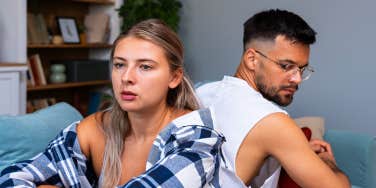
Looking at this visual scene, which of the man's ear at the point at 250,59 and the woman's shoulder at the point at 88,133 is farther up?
the man's ear at the point at 250,59

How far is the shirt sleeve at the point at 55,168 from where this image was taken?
1.19 metres

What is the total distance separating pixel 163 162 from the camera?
1.10 m

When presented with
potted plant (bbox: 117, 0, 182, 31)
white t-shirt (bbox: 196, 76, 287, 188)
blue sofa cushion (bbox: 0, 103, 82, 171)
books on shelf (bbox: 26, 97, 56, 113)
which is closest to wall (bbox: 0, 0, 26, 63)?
books on shelf (bbox: 26, 97, 56, 113)

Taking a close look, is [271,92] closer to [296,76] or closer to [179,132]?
[296,76]

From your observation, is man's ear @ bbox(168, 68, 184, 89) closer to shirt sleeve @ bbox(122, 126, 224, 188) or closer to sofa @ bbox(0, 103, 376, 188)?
shirt sleeve @ bbox(122, 126, 224, 188)

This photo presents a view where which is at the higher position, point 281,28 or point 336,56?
point 281,28

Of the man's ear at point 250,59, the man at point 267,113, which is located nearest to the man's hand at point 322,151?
the man at point 267,113

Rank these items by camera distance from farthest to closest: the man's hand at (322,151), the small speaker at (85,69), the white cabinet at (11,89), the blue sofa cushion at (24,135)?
Result: the small speaker at (85,69) → the white cabinet at (11,89) → the blue sofa cushion at (24,135) → the man's hand at (322,151)

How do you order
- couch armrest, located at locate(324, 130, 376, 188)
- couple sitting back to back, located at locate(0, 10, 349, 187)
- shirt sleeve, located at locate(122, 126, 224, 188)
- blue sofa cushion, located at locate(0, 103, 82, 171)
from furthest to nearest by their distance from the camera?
couch armrest, located at locate(324, 130, 376, 188) → blue sofa cushion, located at locate(0, 103, 82, 171) → couple sitting back to back, located at locate(0, 10, 349, 187) → shirt sleeve, located at locate(122, 126, 224, 188)

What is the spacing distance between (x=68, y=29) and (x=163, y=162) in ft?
10.1

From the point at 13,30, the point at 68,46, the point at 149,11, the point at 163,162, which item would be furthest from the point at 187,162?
the point at 68,46

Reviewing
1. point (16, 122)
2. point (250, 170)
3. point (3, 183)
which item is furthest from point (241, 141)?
point (16, 122)

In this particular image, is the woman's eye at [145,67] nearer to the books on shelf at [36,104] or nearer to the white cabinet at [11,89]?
the white cabinet at [11,89]

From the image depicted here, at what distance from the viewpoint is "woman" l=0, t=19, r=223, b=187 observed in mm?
1124
